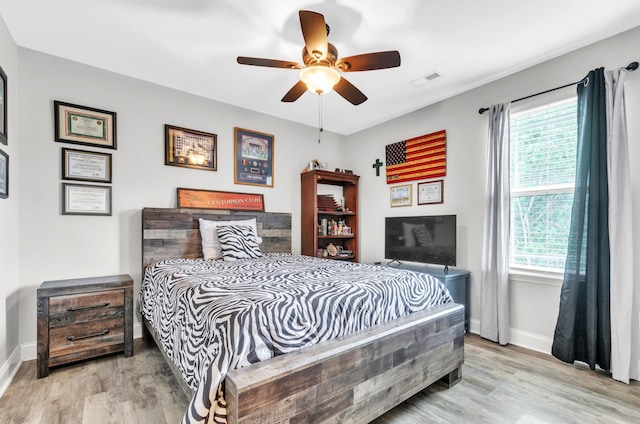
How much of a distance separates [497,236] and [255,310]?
2.53 meters

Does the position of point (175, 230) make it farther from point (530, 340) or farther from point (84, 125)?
point (530, 340)

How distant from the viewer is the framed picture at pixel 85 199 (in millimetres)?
2709

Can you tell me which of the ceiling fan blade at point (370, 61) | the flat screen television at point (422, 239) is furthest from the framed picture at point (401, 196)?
the ceiling fan blade at point (370, 61)

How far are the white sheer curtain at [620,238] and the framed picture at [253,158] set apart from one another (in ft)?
10.8

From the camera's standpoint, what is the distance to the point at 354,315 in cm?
165

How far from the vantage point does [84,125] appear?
2809 millimetres

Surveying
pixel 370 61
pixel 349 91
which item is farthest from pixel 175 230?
pixel 370 61

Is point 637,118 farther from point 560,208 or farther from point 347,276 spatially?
point 347,276

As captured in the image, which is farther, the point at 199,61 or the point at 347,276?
the point at 199,61

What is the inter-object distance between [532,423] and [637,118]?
7.37 feet

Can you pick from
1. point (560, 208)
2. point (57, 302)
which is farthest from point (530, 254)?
point (57, 302)

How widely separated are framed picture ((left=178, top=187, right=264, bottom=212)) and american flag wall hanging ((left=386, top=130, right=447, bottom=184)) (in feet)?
5.87

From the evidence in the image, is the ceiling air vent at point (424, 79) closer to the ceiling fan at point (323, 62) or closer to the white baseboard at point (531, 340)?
the ceiling fan at point (323, 62)

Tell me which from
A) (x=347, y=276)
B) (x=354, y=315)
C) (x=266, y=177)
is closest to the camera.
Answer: (x=354, y=315)
